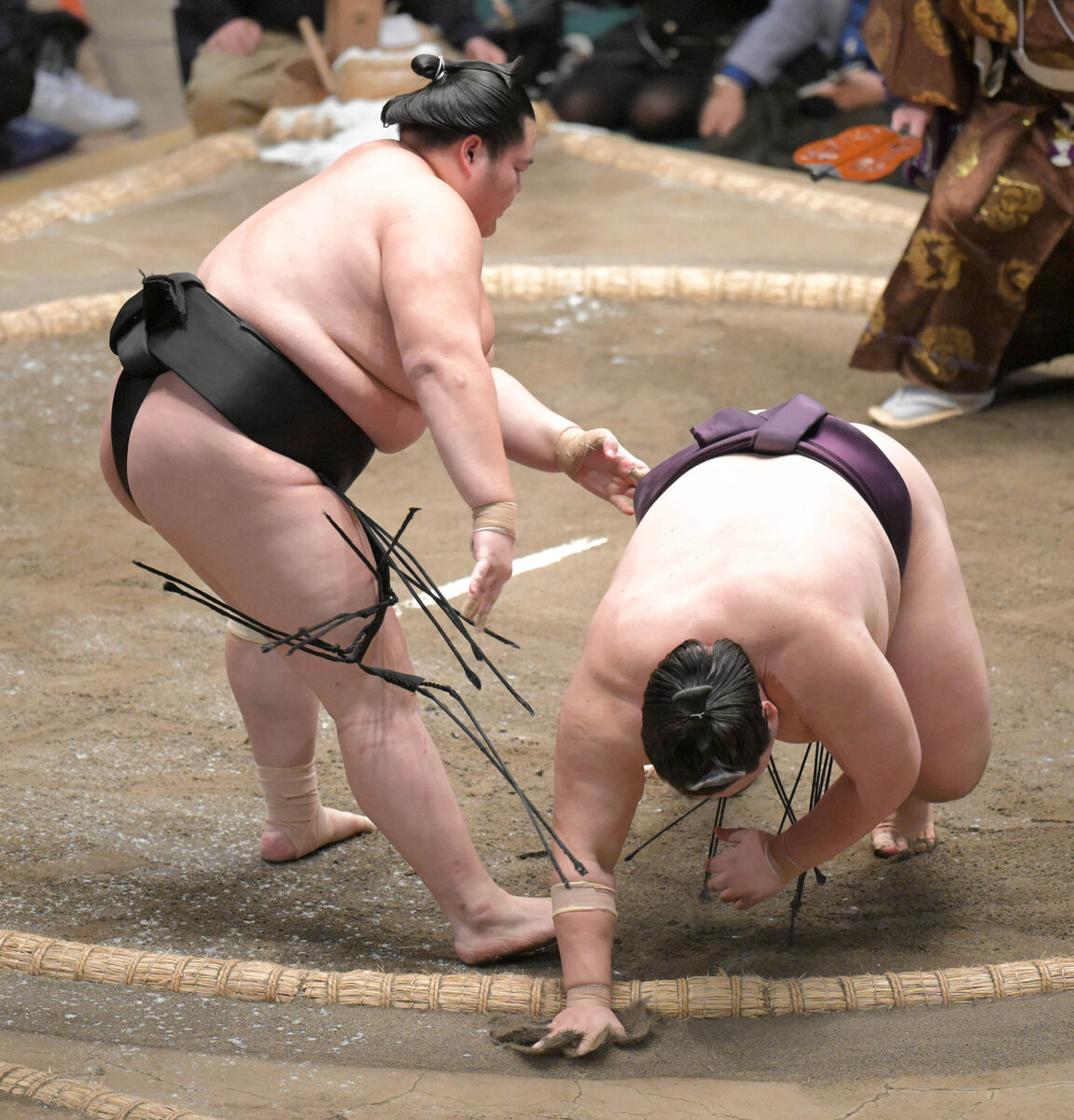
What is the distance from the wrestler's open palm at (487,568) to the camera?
1450mm

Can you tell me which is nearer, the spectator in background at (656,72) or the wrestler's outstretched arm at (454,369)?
the wrestler's outstretched arm at (454,369)

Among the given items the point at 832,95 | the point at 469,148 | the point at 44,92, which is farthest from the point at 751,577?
the point at 44,92

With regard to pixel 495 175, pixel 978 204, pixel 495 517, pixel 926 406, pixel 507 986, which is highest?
pixel 495 175

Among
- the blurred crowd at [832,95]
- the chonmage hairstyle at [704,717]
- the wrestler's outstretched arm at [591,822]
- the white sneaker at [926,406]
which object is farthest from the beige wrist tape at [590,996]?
the white sneaker at [926,406]

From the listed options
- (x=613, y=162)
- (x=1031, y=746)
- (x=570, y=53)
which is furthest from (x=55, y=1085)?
(x=570, y=53)

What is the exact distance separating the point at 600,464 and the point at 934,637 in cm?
46

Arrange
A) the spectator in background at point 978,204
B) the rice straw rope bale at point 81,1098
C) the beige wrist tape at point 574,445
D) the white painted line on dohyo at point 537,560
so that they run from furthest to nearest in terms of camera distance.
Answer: the spectator in background at point 978,204 → the white painted line on dohyo at point 537,560 → the beige wrist tape at point 574,445 → the rice straw rope bale at point 81,1098

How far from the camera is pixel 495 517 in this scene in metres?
1.46

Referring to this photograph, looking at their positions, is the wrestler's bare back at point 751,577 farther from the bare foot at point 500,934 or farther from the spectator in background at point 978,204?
the spectator in background at point 978,204

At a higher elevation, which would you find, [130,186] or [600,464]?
[600,464]

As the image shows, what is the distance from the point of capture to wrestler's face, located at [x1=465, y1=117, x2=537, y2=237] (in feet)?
5.20

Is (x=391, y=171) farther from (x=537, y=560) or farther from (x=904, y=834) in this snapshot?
(x=537, y=560)

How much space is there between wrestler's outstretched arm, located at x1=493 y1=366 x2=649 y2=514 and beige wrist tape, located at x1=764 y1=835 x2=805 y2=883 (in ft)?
1.47

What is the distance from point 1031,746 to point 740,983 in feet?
2.55
